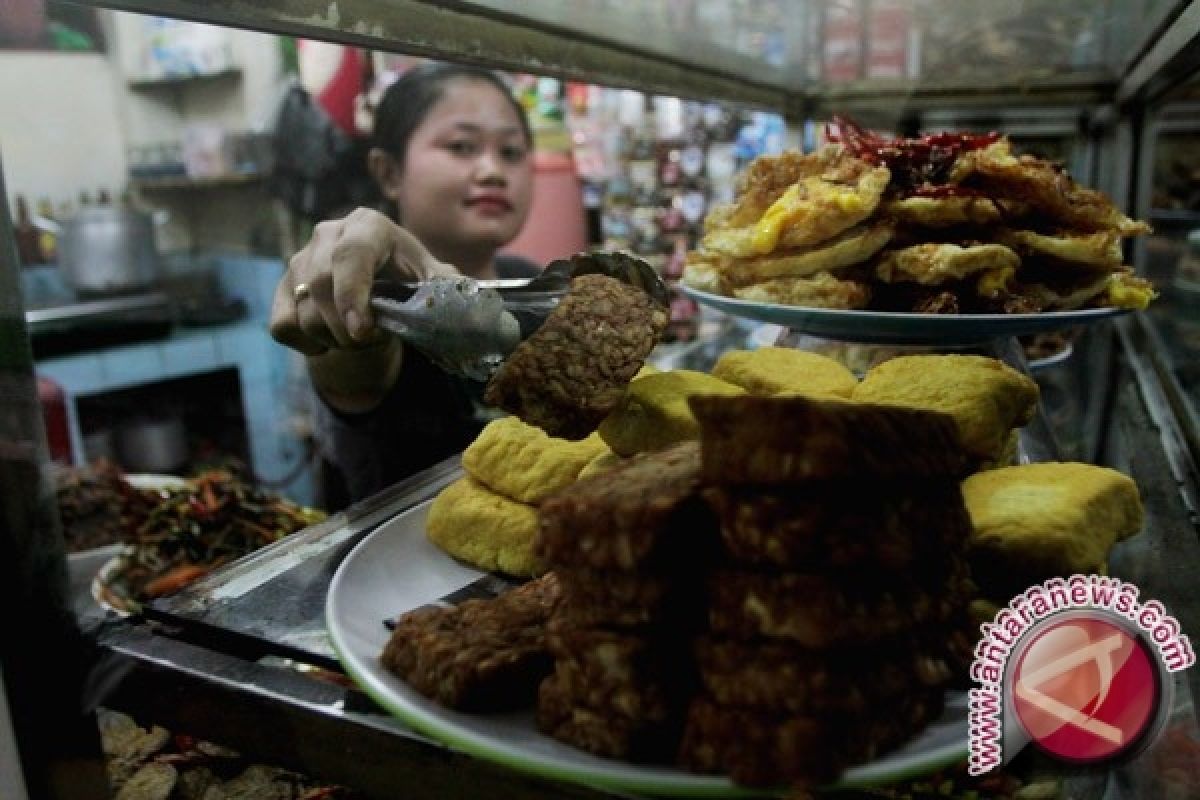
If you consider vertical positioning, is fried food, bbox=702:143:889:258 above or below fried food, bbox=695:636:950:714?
above

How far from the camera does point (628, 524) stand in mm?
545

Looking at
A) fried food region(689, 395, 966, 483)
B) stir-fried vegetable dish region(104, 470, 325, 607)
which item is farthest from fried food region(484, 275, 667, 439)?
stir-fried vegetable dish region(104, 470, 325, 607)

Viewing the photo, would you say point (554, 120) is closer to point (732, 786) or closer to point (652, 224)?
point (652, 224)

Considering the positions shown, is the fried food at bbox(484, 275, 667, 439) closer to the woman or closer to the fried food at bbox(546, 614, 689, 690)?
the woman

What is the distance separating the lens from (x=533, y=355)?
0.77 m

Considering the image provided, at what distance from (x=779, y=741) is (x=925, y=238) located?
0.86 m

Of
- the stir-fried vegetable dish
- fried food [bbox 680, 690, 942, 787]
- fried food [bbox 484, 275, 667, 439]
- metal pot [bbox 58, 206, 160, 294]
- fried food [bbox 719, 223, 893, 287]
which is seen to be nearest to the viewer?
fried food [bbox 680, 690, 942, 787]

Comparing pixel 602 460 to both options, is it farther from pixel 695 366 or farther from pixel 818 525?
pixel 695 366

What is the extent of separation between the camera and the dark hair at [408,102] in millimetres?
1392

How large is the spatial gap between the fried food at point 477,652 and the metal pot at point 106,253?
3000mm

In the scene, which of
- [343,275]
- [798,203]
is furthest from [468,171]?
[343,275]

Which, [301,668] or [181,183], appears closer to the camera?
[301,668]

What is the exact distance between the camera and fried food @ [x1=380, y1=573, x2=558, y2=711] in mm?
606

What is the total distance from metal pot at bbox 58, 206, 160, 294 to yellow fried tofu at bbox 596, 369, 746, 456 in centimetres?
290
